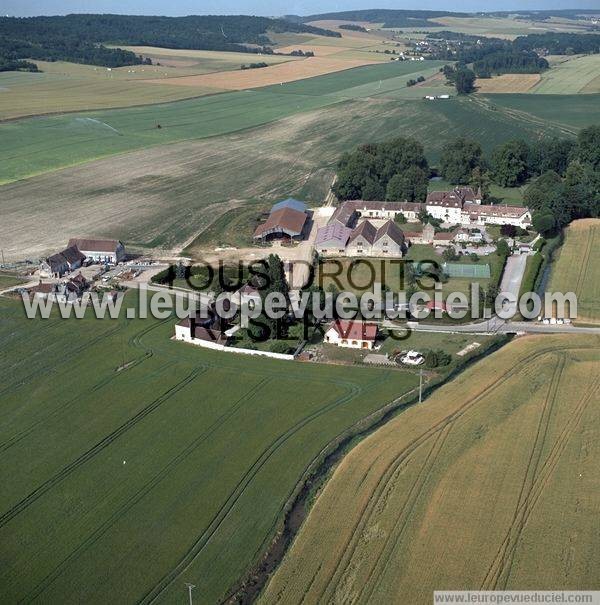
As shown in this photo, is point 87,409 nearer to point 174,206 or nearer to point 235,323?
point 235,323

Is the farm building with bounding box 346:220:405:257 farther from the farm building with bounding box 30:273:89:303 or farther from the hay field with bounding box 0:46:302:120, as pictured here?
the hay field with bounding box 0:46:302:120

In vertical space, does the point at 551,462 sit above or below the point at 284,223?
below

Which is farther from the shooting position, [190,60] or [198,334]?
[190,60]

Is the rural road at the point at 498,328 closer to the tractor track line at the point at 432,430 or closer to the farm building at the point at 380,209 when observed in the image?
the tractor track line at the point at 432,430

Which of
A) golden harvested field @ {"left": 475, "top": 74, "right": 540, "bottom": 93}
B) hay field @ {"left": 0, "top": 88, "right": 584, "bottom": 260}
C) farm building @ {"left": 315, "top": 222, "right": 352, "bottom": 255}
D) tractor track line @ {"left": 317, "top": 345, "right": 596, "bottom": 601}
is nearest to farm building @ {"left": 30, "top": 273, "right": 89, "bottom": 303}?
hay field @ {"left": 0, "top": 88, "right": 584, "bottom": 260}

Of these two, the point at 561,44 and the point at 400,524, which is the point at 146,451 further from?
the point at 561,44

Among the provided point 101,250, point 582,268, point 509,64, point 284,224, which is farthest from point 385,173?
point 509,64
